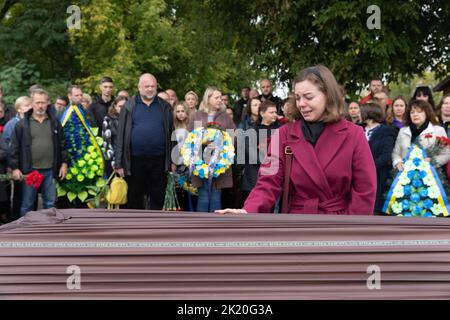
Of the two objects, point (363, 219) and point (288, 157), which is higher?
point (288, 157)

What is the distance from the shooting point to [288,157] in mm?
3701

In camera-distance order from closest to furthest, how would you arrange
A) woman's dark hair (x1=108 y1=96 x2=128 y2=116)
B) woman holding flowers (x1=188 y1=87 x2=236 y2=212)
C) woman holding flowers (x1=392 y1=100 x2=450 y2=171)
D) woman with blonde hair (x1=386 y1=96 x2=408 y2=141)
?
woman holding flowers (x1=392 y1=100 x2=450 y2=171)
woman with blonde hair (x1=386 y1=96 x2=408 y2=141)
woman holding flowers (x1=188 y1=87 x2=236 y2=212)
woman's dark hair (x1=108 y1=96 x2=128 y2=116)

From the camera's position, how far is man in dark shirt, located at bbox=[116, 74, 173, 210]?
8375mm

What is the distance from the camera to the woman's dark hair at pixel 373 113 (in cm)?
859

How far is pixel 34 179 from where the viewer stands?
29.5 ft

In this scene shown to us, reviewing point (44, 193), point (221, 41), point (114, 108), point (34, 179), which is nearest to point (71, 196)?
point (44, 193)

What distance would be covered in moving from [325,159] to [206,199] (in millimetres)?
5488

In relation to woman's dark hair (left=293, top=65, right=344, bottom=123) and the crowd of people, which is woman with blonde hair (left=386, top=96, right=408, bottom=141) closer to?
the crowd of people

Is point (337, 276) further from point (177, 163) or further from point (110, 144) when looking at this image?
point (110, 144)

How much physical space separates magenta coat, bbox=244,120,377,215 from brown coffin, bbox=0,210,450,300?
0.75m

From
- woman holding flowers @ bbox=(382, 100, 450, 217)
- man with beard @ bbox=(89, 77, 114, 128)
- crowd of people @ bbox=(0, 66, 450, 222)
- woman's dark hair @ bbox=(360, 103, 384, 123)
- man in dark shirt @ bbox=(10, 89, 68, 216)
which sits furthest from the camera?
man with beard @ bbox=(89, 77, 114, 128)

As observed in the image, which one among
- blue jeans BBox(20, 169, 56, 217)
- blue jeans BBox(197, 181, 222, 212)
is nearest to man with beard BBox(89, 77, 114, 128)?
blue jeans BBox(20, 169, 56, 217)

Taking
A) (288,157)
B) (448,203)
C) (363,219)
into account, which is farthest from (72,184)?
(363,219)
